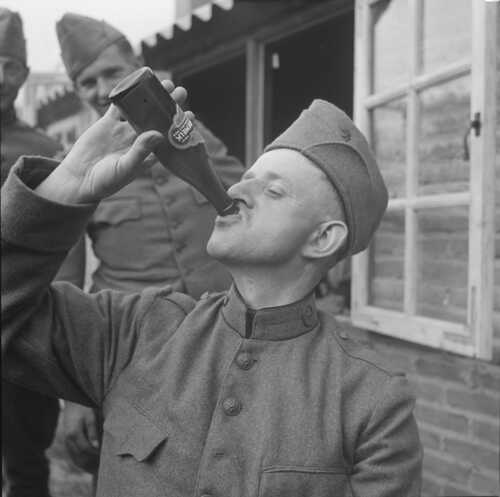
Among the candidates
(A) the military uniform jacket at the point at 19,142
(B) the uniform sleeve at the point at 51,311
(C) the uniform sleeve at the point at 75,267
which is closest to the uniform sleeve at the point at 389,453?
(B) the uniform sleeve at the point at 51,311

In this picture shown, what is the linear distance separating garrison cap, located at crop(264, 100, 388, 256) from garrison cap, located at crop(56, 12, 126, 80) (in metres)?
1.21

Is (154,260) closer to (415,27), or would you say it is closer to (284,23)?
(415,27)

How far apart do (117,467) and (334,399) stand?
1.55 ft

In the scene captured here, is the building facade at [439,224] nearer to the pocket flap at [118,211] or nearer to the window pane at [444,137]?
the window pane at [444,137]

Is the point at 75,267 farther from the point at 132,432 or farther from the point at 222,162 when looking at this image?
the point at 132,432

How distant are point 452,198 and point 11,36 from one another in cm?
184

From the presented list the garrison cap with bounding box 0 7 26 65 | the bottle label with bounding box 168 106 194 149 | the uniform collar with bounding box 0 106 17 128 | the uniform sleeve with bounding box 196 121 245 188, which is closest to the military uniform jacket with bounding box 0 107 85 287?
the uniform collar with bounding box 0 106 17 128

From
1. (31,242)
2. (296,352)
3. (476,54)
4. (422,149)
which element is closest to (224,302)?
(296,352)

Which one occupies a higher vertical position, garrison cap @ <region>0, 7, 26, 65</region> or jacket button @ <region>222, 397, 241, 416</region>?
garrison cap @ <region>0, 7, 26, 65</region>

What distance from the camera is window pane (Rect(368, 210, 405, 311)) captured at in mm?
3168

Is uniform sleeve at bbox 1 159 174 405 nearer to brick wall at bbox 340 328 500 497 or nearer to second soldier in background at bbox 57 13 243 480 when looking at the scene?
second soldier in background at bbox 57 13 243 480

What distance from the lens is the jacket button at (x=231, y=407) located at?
1536mm

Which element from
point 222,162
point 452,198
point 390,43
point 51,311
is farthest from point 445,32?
point 51,311

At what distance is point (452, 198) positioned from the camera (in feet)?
8.93
